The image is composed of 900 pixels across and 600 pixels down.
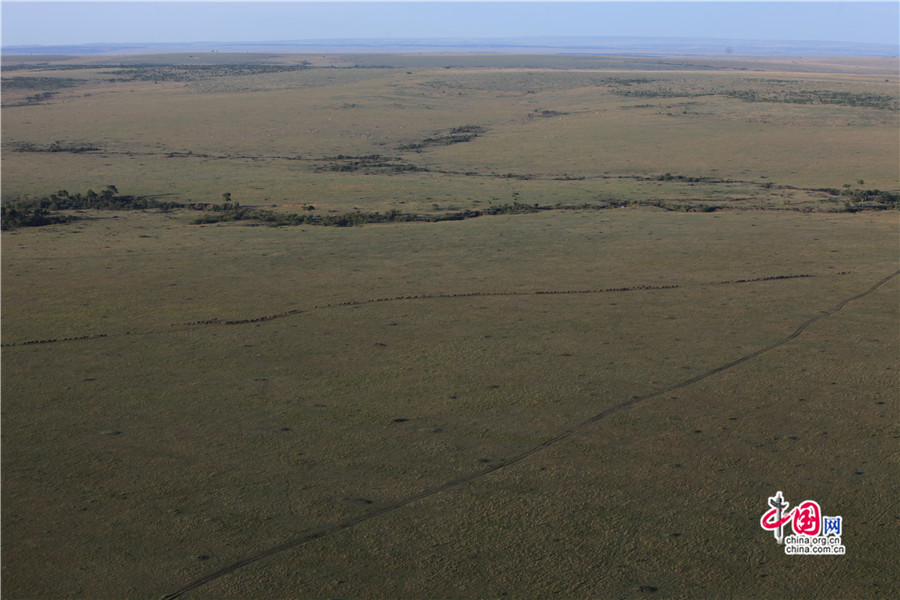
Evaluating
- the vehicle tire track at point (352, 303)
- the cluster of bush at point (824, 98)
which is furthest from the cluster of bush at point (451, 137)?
the vehicle tire track at point (352, 303)

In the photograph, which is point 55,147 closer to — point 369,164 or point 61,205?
point 61,205

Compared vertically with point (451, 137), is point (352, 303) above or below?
below

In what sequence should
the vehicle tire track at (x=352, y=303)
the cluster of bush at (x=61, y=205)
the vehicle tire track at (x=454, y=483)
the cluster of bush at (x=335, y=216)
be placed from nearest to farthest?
the vehicle tire track at (x=454, y=483) → the vehicle tire track at (x=352, y=303) → the cluster of bush at (x=335, y=216) → the cluster of bush at (x=61, y=205)

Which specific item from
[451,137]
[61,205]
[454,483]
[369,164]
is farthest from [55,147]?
[454,483]

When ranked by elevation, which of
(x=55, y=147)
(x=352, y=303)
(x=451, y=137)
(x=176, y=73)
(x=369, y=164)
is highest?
(x=176, y=73)

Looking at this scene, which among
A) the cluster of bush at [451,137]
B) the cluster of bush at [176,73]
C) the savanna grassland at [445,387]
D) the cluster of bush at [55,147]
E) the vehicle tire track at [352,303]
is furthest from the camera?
the cluster of bush at [176,73]

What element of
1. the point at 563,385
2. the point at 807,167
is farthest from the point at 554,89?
the point at 563,385

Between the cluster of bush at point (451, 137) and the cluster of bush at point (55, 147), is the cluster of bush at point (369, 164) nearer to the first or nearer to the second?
the cluster of bush at point (451, 137)

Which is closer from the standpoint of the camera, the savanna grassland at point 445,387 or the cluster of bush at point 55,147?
the savanna grassland at point 445,387

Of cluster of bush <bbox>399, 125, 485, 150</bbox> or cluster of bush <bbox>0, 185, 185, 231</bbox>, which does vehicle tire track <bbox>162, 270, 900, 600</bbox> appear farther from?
cluster of bush <bbox>399, 125, 485, 150</bbox>
